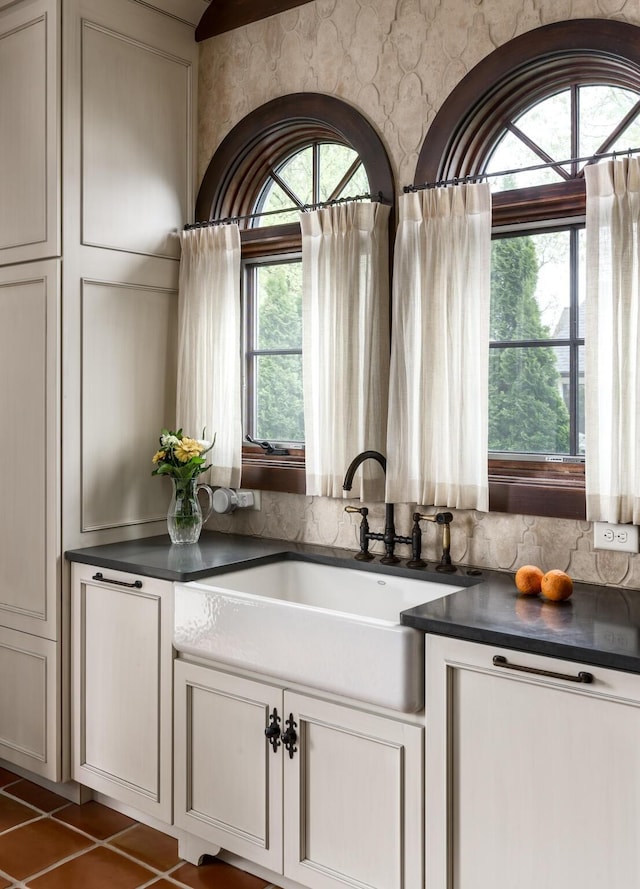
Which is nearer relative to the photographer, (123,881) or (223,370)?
(123,881)

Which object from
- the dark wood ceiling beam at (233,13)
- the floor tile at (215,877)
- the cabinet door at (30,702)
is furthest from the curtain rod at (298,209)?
the floor tile at (215,877)

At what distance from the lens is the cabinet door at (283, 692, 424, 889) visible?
2.03 m

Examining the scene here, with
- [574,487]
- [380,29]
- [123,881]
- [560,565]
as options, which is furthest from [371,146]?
[123,881]

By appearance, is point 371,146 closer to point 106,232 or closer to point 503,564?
point 106,232

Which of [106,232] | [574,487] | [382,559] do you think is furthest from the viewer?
[106,232]

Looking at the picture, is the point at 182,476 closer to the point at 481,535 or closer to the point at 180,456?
the point at 180,456

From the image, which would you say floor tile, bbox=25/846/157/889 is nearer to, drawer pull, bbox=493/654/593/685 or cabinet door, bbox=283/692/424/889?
cabinet door, bbox=283/692/424/889

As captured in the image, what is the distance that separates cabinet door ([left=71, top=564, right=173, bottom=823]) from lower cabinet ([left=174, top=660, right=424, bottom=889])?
0.34 feet

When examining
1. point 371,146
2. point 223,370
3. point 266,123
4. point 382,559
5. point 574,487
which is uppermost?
point 266,123

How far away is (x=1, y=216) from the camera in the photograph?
10.1ft

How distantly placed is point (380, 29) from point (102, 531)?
2.03 metres

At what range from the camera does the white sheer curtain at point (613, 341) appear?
7.31 feet

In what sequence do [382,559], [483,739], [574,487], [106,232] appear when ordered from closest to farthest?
[483,739]
[574,487]
[382,559]
[106,232]

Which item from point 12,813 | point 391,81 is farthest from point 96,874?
point 391,81
